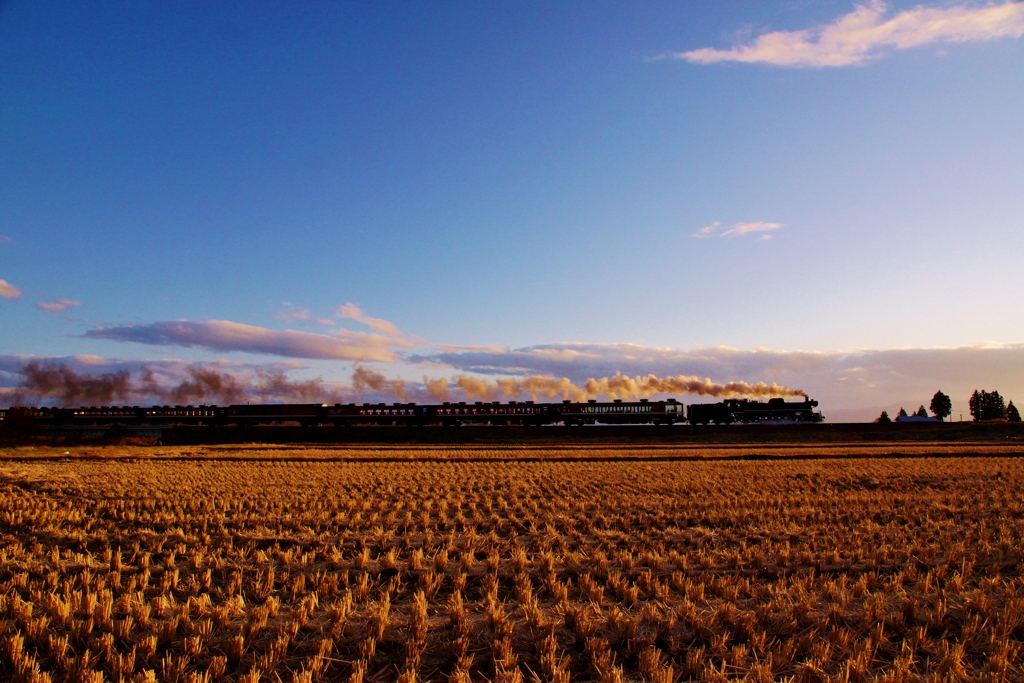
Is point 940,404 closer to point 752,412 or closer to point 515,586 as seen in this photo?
point 752,412

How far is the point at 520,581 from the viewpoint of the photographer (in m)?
10.1

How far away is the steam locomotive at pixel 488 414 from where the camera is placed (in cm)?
6775

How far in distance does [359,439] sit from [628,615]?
56290 mm

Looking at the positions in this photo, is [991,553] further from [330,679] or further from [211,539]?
[211,539]

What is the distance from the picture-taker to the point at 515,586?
9.91 meters

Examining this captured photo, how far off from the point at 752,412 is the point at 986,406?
383 ft

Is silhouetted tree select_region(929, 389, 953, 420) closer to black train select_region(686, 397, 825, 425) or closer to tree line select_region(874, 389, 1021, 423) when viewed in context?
tree line select_region(874, 389, 1021, 423)

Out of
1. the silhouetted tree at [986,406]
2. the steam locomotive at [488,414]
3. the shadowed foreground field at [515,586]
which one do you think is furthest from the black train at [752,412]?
the silhouetted tree at [986,406]

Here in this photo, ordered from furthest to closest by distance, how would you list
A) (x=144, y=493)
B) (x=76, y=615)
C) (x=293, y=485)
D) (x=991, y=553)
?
(x=293, y=485) < (x=144, y=493) < (x=991, y=553) < (x=76, y=615)

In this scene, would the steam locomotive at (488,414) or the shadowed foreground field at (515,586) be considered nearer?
the shadowed foreground field at (515,586)

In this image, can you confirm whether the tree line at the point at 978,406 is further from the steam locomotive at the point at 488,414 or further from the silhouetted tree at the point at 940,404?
the steam locomotive at the point at 488,414

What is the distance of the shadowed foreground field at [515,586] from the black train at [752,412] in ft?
163

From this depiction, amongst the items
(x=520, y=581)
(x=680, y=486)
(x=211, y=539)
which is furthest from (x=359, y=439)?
(x=520, y=581)

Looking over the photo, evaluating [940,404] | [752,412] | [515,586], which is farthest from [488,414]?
[940,404]
